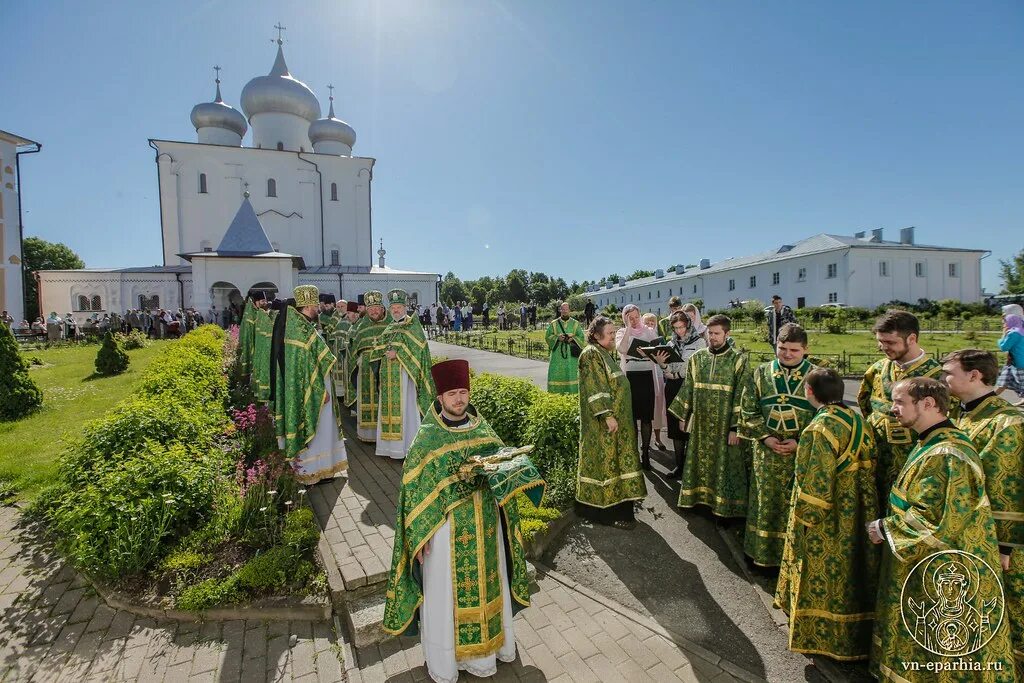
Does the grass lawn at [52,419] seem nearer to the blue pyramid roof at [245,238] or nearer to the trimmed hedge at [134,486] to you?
the trimmed hedge at [134,486]

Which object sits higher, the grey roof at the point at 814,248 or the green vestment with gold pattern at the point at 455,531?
the grey roof at the point at 814,248

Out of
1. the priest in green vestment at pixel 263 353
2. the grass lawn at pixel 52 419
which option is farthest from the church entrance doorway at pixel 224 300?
the priest in green vestment at pixel 263 353

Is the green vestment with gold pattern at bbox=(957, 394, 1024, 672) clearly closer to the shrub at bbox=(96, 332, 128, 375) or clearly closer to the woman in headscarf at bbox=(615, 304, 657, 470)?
the woman in headscarf at bbox=(615, 304, 657, 470)

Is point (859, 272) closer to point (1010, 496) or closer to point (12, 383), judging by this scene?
point (1010, 496)

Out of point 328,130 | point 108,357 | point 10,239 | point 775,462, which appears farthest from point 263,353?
point 328,130

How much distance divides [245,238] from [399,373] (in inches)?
1112

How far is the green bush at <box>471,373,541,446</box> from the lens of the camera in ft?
23.1

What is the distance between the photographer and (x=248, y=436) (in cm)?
693

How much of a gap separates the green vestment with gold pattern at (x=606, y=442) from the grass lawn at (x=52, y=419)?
5.61 metres

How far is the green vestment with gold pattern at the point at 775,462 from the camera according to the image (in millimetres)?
4137

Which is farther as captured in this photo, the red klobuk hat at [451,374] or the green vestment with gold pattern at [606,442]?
the green vestment with gold pattern at [606,442]

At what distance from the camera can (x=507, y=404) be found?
23.8 ft

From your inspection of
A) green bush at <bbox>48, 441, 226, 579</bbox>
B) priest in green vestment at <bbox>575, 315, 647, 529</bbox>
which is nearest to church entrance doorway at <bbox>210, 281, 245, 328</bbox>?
green bush at <bbox>48, 441, 226, 579</bbox>

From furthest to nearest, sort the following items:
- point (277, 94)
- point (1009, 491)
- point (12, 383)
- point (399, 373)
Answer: point (277, 94) < point (12, 383) < point (399, 373) < point (1009, 491)
